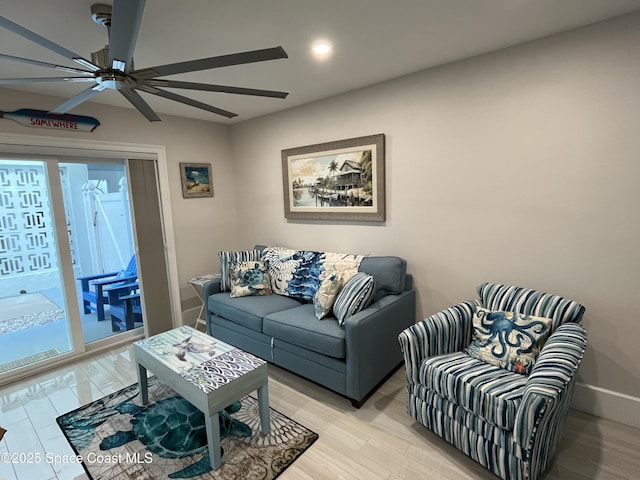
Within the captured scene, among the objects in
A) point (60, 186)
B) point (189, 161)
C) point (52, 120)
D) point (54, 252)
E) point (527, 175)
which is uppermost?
point (52, 120)

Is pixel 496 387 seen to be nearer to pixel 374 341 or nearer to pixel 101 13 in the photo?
pixel 374 341

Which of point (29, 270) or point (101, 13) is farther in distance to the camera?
point (29, 270)

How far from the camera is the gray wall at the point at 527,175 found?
2.07 m

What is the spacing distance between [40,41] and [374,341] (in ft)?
8.00

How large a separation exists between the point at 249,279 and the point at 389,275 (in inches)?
57.1

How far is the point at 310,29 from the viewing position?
6.50 feet

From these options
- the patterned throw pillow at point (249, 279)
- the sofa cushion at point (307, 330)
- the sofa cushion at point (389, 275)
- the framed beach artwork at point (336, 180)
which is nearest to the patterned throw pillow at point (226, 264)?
the patterned throw pillow at point (249, 279)

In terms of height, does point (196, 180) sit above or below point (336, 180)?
above

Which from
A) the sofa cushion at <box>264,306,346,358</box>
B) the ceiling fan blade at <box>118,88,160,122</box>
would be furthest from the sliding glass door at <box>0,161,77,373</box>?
the sofa cushion at <box>264,306,346,358</box>

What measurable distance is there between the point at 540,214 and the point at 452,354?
1.17 metres

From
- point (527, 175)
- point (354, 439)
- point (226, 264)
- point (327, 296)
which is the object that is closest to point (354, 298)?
point (327, 296)

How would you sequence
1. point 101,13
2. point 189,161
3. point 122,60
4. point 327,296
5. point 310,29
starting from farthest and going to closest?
point 189,161, point 327,296, point 310,29, point 101,13, point 122,60

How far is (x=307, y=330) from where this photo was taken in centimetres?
257

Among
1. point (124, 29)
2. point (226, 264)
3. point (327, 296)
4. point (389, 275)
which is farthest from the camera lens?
point (226, 264)
